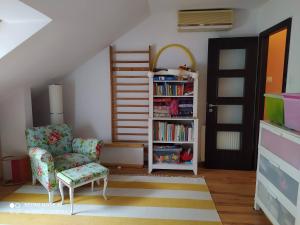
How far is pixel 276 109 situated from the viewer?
196 centimetres

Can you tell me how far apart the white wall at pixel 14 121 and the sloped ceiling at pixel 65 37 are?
195mm

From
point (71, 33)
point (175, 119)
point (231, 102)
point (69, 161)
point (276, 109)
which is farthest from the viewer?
point (231, 102)

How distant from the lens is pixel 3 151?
2918mm

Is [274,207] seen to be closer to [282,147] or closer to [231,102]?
[282,147]

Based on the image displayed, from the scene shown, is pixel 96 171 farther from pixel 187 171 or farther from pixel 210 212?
pixel 187 171

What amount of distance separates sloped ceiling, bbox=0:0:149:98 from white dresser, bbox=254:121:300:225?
1951 mm

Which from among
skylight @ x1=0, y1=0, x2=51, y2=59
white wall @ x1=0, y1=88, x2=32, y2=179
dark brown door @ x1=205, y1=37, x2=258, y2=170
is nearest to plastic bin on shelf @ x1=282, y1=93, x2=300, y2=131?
dark brown door @ x1=205, y1=37, x2=258, y2=170

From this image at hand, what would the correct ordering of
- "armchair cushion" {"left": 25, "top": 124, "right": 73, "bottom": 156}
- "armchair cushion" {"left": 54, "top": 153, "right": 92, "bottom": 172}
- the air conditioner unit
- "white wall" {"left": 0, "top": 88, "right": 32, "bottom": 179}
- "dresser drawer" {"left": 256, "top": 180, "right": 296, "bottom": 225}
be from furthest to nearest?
the air conditioner unit → "white wall" {"left": 0, "top": 88, "right": 32, "bottom": 179} → "armchair cushion" {"left": 25, "top": 124, "right": 73, "bottom": 156} → "armchair cushion" {"left": 54, "top": 153, "right": 92, "bottom": 172} → "dresser drawer" {"left": 256, "top": 180, "right": 296, "bottom": 225}

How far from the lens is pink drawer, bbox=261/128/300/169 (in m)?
1.53

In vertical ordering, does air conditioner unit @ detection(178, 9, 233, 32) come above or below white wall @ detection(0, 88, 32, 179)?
above

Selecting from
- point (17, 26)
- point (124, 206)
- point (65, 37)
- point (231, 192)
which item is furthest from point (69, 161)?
point (231, 192)

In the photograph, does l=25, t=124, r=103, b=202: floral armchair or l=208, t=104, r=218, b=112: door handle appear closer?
l=25, t=124, r=103, b=202: floral armchair

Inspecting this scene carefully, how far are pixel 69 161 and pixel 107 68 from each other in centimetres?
156

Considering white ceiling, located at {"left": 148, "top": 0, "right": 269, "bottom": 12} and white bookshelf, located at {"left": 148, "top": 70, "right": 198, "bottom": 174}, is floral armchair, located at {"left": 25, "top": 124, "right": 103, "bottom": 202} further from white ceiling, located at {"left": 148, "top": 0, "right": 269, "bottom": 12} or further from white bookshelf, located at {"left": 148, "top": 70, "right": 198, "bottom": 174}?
white ceiling, located at {"left": 148, "top": 0, "right": 269, "bottom": 12}
